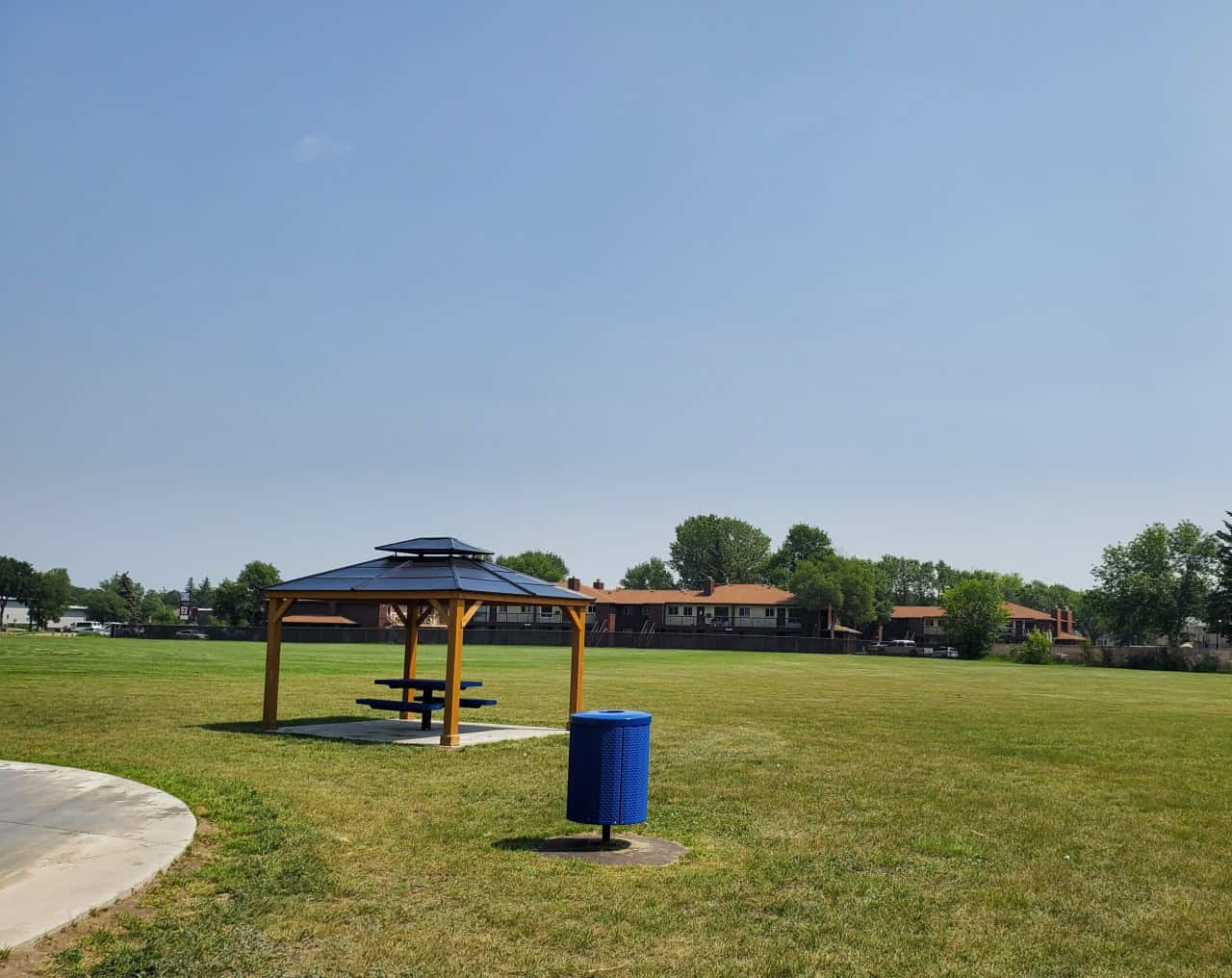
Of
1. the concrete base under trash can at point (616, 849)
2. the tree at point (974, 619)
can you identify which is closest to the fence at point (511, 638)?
the tree at point (974, 619)

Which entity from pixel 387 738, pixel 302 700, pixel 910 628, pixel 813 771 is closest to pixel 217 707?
pixel 302 700

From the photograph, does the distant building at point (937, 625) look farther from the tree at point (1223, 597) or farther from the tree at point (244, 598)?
the tree at point (244, 598)

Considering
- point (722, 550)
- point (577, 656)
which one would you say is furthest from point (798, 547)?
point (577, 656)

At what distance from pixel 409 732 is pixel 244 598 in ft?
380

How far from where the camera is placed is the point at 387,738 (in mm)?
17500

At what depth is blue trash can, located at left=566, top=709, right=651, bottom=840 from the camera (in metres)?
9.59

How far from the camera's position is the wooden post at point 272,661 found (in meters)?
18.5

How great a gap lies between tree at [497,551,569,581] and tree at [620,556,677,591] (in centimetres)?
2078

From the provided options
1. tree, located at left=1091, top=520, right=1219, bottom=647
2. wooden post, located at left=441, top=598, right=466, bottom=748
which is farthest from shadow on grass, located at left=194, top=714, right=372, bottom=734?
tree, located at left=1091, top=520, right=1219, bottom=647

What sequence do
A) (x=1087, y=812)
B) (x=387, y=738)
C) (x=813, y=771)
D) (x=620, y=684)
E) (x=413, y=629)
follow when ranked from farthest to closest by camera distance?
1. (x=620, y=684)
2. (x=413, y=629)
3. (x=387, y=738)
4. (x=813, y=771)
5. (x=1087, y=812)

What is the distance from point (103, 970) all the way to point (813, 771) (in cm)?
1066

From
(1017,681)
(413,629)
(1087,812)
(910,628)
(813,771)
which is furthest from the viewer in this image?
(910,628)

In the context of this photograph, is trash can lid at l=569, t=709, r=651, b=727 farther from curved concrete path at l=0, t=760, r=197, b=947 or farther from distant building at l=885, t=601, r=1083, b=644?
distant building at l=885, t=601, r=1083, b=644

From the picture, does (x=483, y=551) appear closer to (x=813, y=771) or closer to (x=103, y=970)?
(x=813, y=771)
